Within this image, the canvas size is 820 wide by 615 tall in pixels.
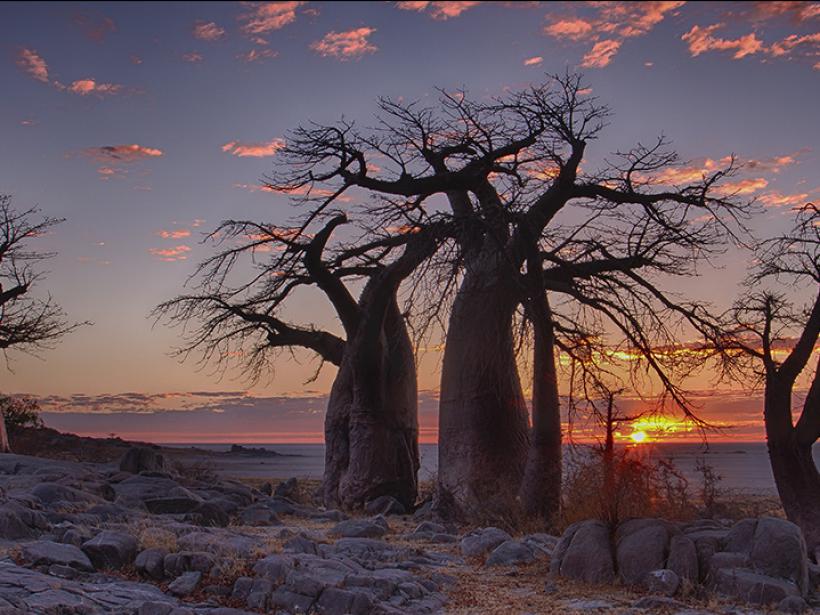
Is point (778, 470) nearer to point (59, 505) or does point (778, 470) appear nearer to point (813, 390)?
point (813, 390)

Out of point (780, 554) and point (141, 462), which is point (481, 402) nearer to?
point (780, 554)

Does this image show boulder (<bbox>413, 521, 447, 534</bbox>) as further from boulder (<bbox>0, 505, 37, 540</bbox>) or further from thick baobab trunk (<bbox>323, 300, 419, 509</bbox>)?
boulder (<bbox>0, 505, 37, 540</bbox>)

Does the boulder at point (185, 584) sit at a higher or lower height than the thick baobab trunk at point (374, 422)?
lower

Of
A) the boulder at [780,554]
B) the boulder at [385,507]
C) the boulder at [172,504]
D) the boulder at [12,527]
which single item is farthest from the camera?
the boulder at [385,507]

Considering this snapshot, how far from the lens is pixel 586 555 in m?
9.01

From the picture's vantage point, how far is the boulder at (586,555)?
8.82 m

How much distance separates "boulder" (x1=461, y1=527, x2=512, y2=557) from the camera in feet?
35.1

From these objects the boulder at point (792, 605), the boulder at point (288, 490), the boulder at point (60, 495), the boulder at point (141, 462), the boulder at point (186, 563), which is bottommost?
the boulder at point (288, 490)

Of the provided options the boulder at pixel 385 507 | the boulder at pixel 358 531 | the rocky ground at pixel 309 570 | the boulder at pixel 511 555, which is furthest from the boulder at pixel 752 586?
the boulder at pixel 385 507

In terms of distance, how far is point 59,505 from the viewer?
37.2 ft

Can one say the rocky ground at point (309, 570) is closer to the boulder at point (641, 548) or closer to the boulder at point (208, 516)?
the boulder at point (641, 548)

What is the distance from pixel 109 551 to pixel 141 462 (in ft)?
27.3

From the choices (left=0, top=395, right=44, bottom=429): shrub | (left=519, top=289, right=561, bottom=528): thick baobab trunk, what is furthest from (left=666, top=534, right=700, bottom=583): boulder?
(left=0, top=395, right=44, bottom=429): shrub

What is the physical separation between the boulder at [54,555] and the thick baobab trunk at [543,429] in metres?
6.38
